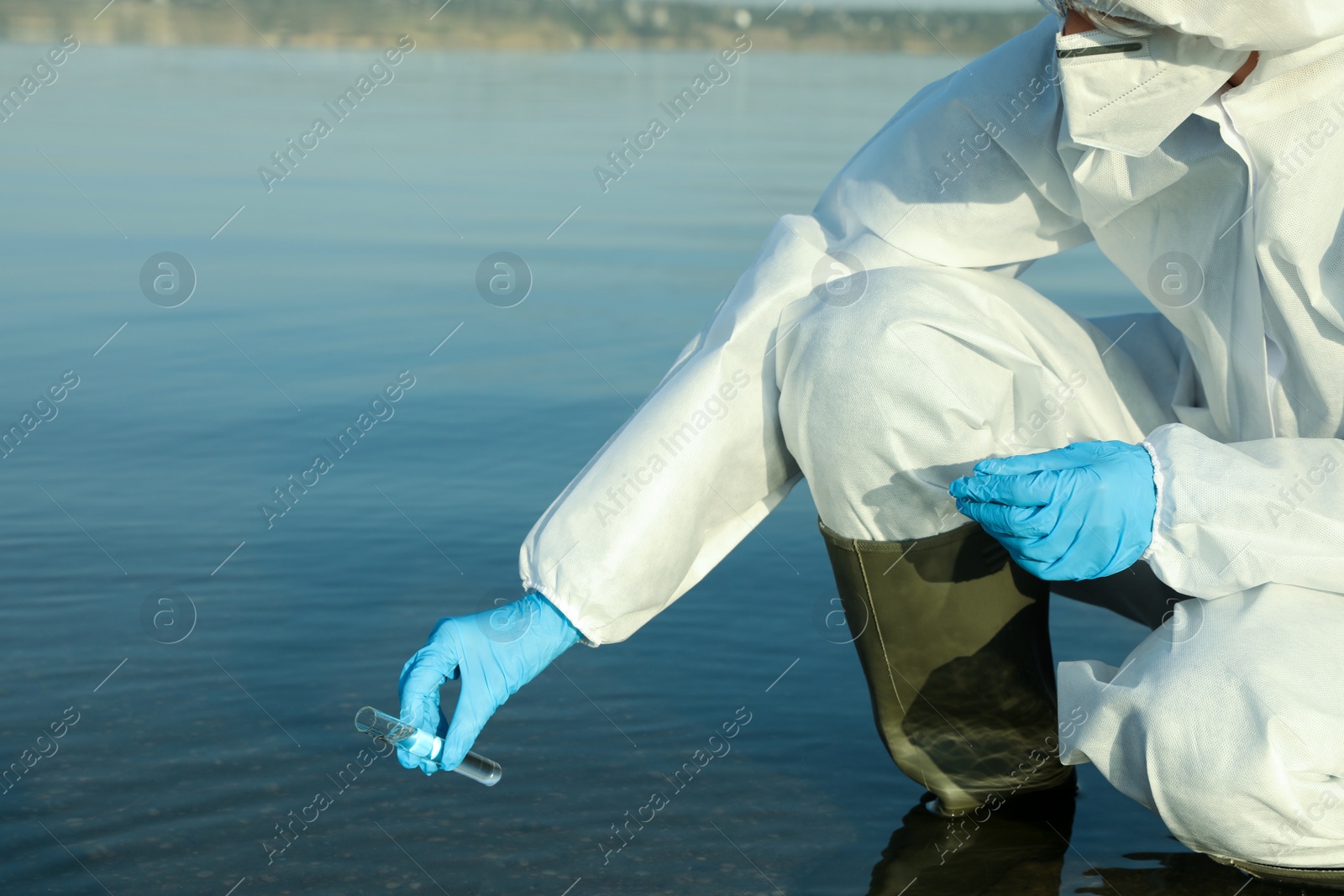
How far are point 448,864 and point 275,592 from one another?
1038 millimetres

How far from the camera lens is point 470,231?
6.74m

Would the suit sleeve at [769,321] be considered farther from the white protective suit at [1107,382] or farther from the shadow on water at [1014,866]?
the shadow on water at [1014,866]

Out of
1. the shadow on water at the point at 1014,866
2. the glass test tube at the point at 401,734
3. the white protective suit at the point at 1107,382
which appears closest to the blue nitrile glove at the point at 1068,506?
the white protective suit at the point at 1107,382

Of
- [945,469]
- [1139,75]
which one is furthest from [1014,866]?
[1139,75]

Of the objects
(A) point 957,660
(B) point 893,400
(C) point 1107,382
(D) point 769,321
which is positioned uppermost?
(D) point 769,321

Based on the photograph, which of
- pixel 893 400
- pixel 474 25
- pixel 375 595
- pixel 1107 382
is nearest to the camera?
pixel 893 400

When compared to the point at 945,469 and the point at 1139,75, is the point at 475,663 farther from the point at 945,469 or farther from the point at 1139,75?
the point at 1139,75

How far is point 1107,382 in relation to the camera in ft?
6.79

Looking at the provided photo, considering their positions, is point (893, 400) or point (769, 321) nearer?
point (893, 400)

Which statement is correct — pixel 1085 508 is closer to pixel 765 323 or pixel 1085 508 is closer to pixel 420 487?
pixel 765 323

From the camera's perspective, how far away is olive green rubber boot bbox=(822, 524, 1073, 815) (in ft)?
6.31

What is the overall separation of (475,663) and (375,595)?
41.8 inches

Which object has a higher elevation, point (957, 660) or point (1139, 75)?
point (1139, 75)

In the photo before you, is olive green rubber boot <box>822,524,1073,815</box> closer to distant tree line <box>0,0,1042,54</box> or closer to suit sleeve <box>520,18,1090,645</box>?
suit sleeve <box>520,18,1090,645</box>
